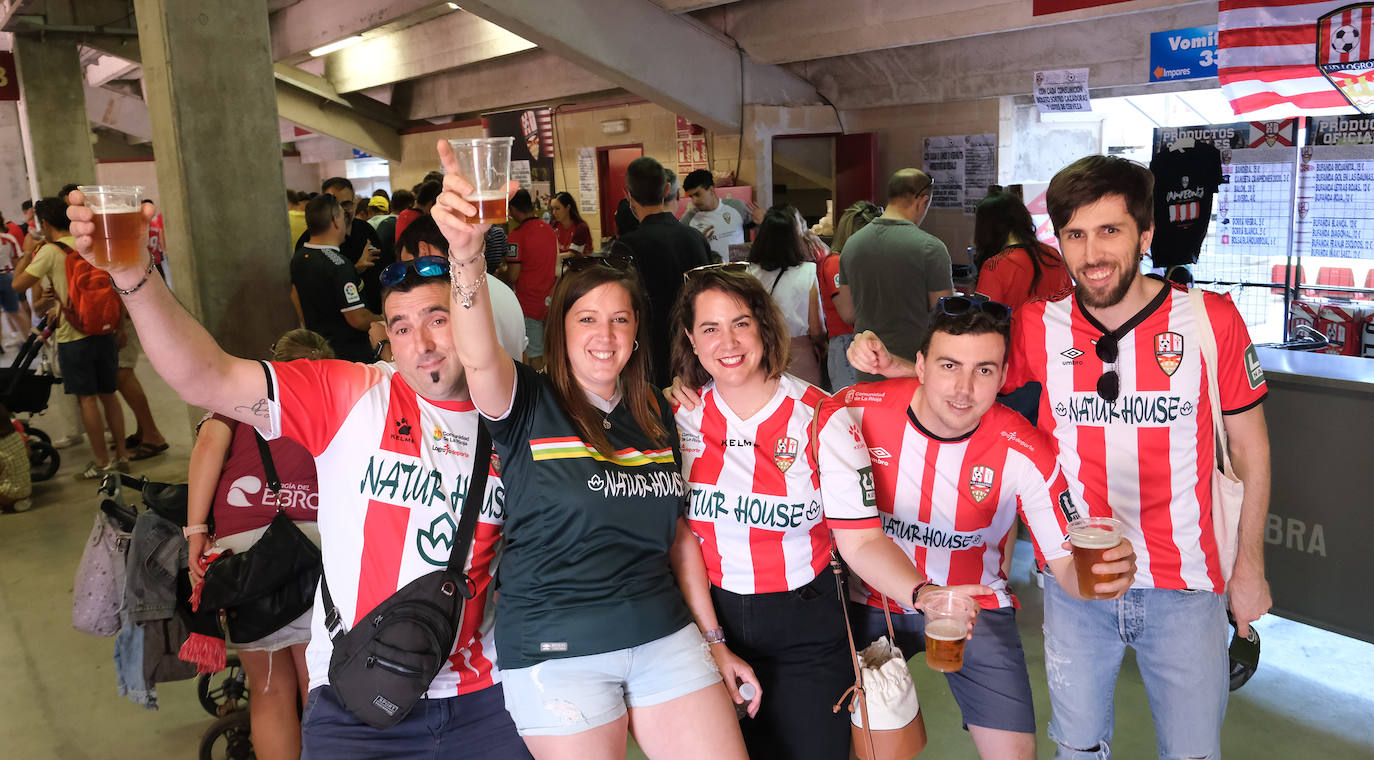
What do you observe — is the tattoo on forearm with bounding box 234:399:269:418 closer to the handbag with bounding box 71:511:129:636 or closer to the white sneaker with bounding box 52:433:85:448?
the handbag with bounding box 71:511:129:636

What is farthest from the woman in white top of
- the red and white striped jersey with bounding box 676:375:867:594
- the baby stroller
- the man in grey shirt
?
the baby stroller

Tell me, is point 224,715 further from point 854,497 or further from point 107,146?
point 107,146

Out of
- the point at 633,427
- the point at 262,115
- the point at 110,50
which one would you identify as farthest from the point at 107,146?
the point at 633,427

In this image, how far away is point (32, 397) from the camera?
6.88 metres

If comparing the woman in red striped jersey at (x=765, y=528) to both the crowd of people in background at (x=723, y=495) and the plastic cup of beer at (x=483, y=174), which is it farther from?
the plastic cup of beer at (x=483, y=174)

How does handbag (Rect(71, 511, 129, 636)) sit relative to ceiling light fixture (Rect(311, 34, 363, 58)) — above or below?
below

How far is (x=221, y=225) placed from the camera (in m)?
4.83

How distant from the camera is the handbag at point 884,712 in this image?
2.17 metres

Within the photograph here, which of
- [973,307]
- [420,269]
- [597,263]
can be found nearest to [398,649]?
[420,269]

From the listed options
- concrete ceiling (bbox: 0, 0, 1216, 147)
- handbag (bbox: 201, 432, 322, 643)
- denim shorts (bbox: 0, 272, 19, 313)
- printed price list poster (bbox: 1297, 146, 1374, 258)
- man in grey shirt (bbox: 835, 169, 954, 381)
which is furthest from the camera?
denim shorts (bbox: 0, 272, 19, 313)

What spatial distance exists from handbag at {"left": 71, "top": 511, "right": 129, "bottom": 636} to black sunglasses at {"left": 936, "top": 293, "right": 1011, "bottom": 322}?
248cm

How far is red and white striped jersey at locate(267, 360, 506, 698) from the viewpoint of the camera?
76.6 inches

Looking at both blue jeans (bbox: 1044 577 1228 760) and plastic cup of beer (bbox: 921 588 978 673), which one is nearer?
plastic cup of beer (bbox: 921 588 978 673)

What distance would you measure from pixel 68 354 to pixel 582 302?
581 cm
